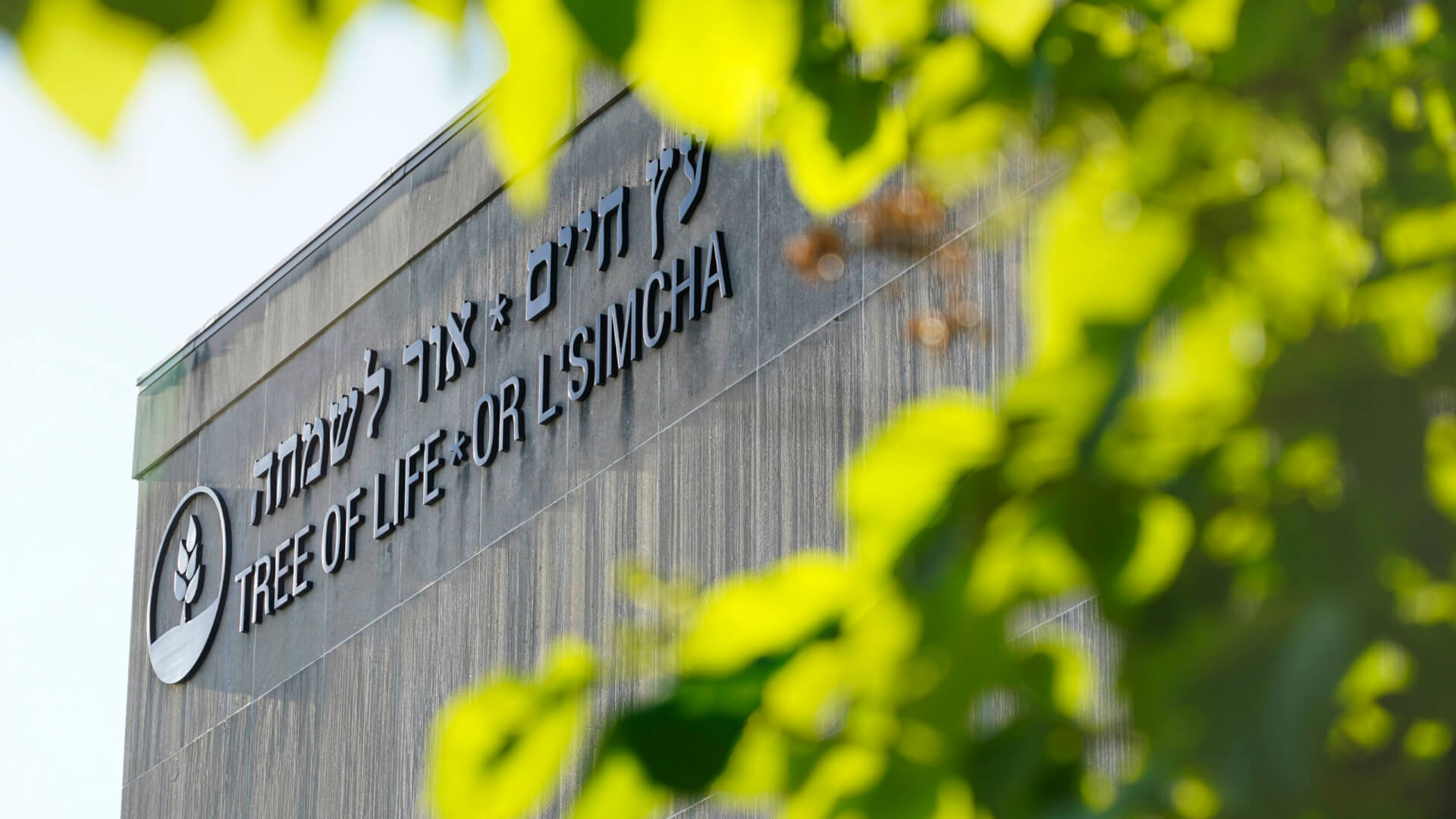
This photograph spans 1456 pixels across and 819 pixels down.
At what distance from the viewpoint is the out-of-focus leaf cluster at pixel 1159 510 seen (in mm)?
575

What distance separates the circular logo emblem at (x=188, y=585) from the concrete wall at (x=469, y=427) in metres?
0.08

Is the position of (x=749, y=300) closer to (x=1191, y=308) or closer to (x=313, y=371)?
(x=313, y=371)

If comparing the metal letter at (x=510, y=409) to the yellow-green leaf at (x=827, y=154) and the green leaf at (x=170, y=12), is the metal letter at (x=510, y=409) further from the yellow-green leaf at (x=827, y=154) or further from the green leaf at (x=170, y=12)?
the green leaf at (x=170, y=12)

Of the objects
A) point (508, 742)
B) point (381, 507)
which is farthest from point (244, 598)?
point (508, 742)

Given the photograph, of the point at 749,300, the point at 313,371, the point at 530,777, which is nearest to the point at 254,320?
the point at 313,371

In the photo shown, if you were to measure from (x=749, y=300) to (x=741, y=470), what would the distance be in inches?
21.9

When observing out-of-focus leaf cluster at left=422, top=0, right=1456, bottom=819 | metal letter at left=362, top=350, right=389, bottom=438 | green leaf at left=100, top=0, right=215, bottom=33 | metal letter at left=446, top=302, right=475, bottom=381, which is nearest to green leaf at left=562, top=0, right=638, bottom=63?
out-of-focus leaf cluster at left=422, top=0, right=1456, bottom=819

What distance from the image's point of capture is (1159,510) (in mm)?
688

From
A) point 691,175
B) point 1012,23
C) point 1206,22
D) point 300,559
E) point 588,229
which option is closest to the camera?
point 1206,22

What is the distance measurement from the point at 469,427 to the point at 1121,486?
21.9ft

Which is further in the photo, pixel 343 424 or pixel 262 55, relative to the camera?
pixel 343 424

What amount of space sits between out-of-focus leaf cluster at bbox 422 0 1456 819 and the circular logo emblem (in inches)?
333

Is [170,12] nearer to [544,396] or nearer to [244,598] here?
[544,396]

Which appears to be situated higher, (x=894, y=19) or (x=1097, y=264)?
(x=894, y=19)
